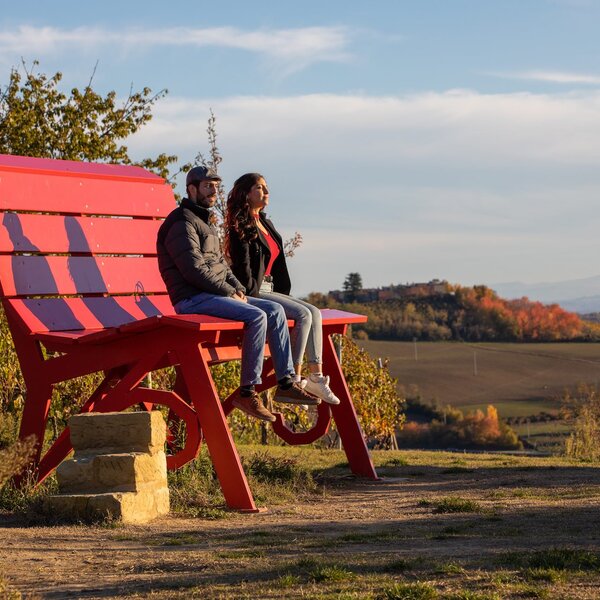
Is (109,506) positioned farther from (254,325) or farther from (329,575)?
(329,575)

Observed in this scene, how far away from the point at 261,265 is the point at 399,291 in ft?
182

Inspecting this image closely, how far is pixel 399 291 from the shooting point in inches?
2501

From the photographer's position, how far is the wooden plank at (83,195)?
8945 mm

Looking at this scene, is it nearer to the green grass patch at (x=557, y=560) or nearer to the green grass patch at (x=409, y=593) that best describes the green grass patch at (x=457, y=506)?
the green grass patch at (x=557, y=560)

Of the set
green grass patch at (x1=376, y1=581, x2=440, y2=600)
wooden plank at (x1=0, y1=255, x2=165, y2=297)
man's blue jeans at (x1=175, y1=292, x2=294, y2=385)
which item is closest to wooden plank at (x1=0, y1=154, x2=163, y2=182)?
wooden plank at (x1=0, y1=255, x2=165, y2=297)

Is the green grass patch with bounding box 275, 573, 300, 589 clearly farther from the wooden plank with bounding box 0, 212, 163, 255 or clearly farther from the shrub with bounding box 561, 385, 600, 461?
the shrub with bounding box 561, 385, 600, 461

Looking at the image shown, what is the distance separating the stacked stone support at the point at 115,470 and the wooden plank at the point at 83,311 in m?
1.26

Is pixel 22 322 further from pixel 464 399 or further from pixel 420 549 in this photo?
pixel 464 399

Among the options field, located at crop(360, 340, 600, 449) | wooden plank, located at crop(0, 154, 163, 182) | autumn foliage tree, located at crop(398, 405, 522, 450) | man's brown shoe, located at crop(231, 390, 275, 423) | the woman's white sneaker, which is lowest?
autumn foliage tree, located at crop(398, 405, 522, 450)

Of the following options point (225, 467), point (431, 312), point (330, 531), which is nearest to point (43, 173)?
point (225, 467)

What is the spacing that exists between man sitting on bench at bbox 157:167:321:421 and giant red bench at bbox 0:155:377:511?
0.52ft

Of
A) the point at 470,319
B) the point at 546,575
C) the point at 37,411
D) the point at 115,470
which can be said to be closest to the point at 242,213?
the point at 37,411

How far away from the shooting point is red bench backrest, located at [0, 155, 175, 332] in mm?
8609

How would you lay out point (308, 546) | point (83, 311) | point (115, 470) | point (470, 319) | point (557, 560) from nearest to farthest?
point (557, 560)
point (308, 546)
point (115, 470)
point (83, 311)
point (470, 319)
